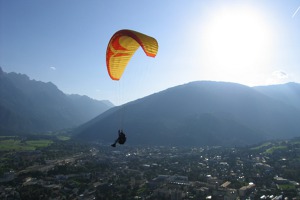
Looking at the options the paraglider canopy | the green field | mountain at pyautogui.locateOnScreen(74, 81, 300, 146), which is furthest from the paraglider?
mountain at pyautogui.locateOnScreen(74, 81, 300, 146)

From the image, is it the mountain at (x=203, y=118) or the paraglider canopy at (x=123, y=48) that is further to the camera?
the mountain at (x=203, y=118)

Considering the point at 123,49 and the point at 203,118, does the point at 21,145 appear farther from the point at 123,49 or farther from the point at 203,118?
the point at 123,49

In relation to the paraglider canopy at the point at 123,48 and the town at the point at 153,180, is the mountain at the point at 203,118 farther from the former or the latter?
the paraglider canopy at the point at 123,48

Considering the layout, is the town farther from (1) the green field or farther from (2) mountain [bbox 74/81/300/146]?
(2) mountain [bbox 74/81/300/146]

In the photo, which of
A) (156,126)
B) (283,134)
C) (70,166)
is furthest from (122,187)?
(283,134)

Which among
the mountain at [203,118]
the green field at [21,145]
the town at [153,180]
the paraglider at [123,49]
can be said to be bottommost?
the town at [153,180]

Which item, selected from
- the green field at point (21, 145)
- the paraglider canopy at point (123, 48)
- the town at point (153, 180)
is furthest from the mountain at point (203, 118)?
the paraglider canopy at point (123, 48)


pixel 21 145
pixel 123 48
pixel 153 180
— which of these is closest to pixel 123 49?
pixel 123 48

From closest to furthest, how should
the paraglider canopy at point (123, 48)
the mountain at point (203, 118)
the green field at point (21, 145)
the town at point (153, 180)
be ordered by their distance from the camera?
the paraglider canopy at point (123, 48) < the town at point (153, 180) < the green field at point (21, 145) < the mountain at point (203, 118)
